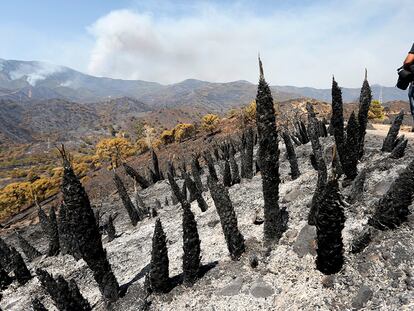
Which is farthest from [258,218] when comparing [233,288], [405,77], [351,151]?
[405,77]

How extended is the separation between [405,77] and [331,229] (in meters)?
4.75

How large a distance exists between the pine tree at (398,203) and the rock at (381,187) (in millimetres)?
2274

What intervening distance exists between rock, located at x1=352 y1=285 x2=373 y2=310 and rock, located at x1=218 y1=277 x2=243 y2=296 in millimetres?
3768

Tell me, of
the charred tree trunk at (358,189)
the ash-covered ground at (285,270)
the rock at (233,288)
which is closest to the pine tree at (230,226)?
the ash-covered ground at (285,270)

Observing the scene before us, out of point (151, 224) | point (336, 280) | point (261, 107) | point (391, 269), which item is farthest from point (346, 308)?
point (151, 224)

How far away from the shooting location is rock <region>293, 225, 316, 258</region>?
11.9 m

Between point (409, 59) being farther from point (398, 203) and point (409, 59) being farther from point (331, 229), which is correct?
point (331, 229)

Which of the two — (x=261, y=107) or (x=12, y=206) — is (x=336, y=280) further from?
(x=12, y=206)

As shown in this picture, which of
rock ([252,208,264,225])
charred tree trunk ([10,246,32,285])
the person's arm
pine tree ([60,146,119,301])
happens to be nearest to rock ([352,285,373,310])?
the person's arm

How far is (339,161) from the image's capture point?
51.9 feet

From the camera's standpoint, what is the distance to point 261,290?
11.2 m

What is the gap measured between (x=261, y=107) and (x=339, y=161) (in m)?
5.60

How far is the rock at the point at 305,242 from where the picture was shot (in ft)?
38.9

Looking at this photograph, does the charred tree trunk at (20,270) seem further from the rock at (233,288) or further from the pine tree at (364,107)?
the pine tree at (364,107)
